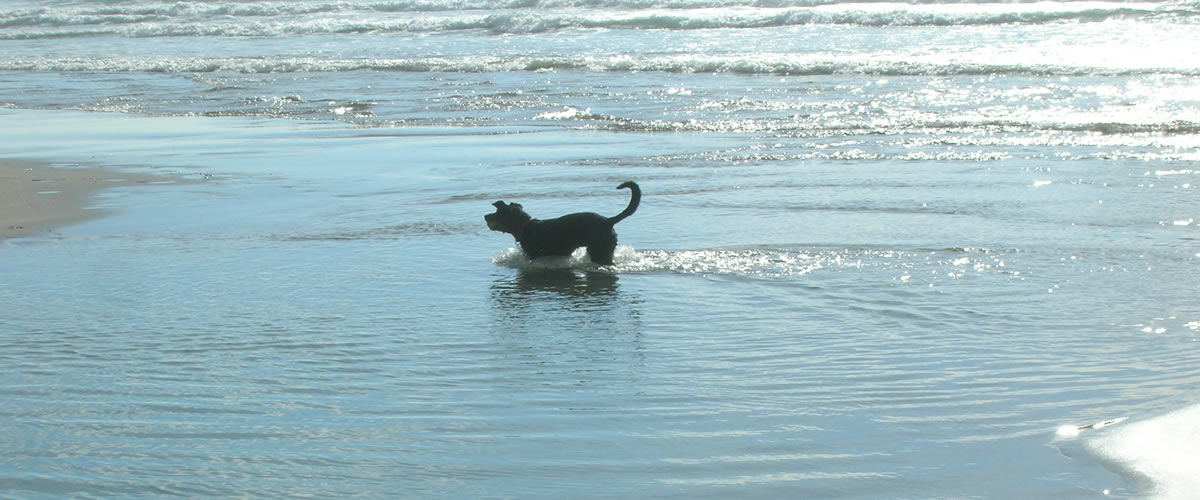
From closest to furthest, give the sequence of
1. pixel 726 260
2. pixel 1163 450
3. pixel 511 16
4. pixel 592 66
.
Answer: pixel 1163 450, pixel 726 260, pixel 592 66, pixel 511 16

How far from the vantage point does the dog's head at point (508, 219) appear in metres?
6.67

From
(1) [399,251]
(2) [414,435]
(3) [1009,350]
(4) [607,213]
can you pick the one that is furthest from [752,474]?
(4) [607,213]

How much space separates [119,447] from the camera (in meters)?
3.76

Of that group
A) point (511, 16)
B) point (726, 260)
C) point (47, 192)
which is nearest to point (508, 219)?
point (726, 260)

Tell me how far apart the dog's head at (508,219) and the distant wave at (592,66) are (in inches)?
437

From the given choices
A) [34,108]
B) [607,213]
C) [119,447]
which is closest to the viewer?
[119,447]

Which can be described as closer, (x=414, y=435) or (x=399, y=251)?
(x=414, y=435)

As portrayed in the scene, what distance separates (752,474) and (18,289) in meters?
4.21

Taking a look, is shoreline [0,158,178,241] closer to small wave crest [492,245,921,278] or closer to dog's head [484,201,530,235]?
dog's head [484,201,530,235]

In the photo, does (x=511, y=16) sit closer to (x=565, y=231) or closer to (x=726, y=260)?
(x=565, y=231)

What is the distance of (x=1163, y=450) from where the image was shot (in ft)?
11.3

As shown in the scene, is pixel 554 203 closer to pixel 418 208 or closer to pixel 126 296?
pixel 418 208

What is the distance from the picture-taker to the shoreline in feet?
26.6

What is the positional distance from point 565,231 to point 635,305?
979 millimetres
